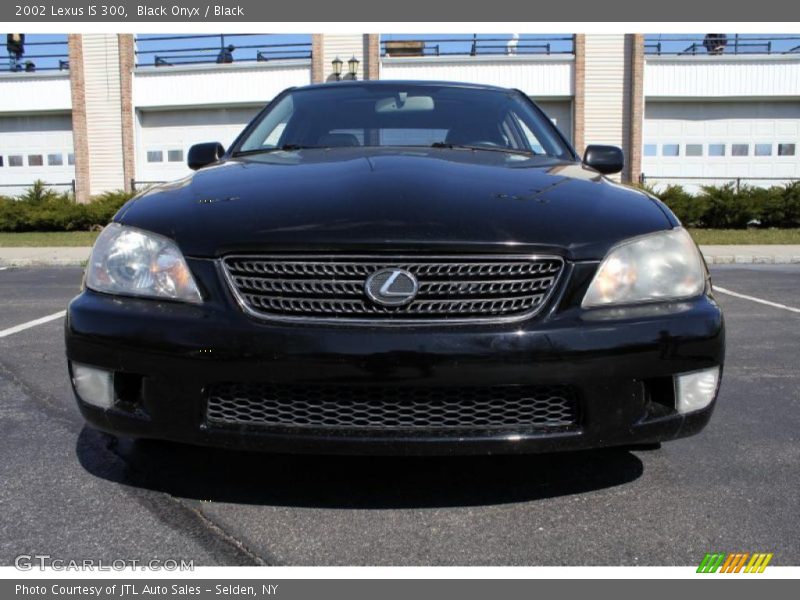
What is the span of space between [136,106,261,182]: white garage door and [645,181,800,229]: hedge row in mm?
12766

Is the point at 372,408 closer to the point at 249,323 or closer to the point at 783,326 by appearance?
the point at 249,323

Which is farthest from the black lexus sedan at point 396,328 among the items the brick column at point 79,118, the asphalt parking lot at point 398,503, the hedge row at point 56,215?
the brick column at point 79,118

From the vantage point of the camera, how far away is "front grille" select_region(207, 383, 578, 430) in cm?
206

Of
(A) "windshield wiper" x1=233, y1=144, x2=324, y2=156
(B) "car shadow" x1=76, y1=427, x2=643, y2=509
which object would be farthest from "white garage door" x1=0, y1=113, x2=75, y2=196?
(B) "car shadow" x1=76, y1=427, x2=643, y2=509

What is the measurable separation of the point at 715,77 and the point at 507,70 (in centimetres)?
602

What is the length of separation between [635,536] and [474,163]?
4.70 feet

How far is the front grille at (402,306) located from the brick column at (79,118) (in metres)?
23.1

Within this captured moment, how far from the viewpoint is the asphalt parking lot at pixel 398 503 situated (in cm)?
201

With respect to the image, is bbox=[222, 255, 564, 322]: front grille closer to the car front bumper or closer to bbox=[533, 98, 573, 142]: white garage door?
the car front bumper

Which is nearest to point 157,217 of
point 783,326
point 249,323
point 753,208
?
point 249,323

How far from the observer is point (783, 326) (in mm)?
5605

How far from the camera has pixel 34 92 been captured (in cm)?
2347

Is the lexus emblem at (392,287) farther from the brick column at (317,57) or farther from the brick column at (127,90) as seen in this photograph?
the brick column at (127,90)

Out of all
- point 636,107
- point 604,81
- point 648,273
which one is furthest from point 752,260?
point 604,81
